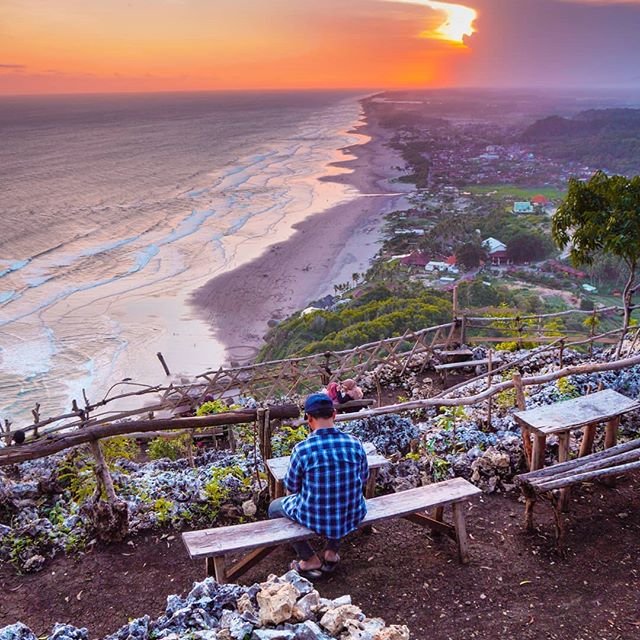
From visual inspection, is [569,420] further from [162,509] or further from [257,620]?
[162,509]

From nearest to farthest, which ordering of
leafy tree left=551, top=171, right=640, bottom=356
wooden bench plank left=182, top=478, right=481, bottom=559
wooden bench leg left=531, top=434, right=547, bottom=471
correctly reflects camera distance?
wooden bench plank left=182, top=478, right=481, bottom=559
wooden bench leg left=531, top=434, right=547, bottom=471
leafy tree left=551, top=171, right=640, bottom=356

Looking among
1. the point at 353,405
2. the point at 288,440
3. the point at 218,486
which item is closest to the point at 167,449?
the point at 288,440

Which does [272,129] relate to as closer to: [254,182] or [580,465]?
[254,182]

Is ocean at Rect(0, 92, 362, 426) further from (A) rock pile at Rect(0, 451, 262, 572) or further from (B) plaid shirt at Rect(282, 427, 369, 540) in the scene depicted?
(B) plaid shirt at Rect(282, 427, 369, 540)

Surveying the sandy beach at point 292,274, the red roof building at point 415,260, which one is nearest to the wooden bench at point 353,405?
the sandy beach at point 292,274

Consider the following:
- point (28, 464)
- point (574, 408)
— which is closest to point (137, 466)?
point (28, 464)

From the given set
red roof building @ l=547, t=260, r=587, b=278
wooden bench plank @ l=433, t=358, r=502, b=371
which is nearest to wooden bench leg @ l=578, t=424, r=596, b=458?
wooden bench plank @ l=433, t=358, r=502, b=371
